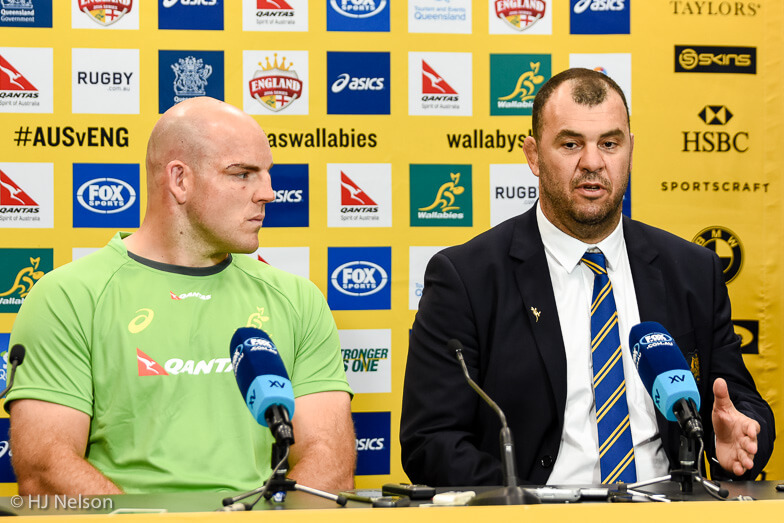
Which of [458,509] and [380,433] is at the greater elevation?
[458,509]

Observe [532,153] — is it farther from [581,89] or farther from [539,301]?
[539,301]

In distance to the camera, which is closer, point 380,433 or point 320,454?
point 320,454

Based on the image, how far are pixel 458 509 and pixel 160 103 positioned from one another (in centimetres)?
254

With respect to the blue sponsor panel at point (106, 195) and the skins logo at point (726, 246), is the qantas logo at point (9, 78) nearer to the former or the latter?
the blue sponsor panel at point (106, 195)

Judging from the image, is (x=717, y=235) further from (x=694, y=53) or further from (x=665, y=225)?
(x=694, y=53)

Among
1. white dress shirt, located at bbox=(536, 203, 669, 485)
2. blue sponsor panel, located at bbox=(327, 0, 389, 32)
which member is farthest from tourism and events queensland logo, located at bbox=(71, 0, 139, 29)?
white dress shirt, located at bbox=(536, 203, 669, 485)

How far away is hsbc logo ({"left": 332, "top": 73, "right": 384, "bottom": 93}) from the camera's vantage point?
359 cm

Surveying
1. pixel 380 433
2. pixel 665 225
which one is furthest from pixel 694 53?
pixel 380 433

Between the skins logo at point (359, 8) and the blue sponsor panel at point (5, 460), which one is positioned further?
the skins logo at point (359, 8)

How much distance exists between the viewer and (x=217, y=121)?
2.76 m

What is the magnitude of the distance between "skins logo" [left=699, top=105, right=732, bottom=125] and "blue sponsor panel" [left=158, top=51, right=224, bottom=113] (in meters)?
1.98

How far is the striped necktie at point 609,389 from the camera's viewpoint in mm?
2496

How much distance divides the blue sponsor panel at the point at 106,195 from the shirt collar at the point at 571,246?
164 centimetres

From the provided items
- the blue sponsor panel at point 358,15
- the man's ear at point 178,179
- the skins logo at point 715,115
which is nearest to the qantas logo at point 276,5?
the blue sponsor panel at point 358,15
